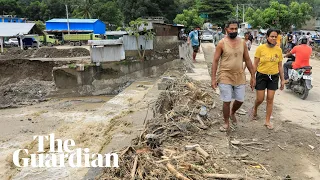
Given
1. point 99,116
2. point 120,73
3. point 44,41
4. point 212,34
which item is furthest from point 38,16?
point 99,116

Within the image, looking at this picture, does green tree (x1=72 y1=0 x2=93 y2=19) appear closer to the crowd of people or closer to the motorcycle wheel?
the motorcycle wheel

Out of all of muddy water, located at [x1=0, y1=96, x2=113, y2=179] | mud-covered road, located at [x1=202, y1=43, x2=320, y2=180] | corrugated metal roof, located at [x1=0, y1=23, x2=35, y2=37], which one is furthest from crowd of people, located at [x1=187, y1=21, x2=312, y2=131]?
corrugated metal roof, located at [x1=0, y1=23, x2=35, y2=37]

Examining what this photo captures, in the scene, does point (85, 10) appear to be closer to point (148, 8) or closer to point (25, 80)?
point (148, 8)

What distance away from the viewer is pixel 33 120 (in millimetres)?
11008

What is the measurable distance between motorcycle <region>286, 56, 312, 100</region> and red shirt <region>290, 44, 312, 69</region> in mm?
150

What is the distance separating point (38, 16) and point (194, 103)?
79677 millimetres

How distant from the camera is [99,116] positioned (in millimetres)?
9453

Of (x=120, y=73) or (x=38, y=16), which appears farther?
(x=38, y=16)

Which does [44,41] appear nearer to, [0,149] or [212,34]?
[212,34]

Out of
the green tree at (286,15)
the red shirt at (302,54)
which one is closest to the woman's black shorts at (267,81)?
the red shirt at (302,54)

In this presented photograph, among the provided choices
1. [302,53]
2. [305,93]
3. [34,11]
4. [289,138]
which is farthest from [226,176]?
[34,11]

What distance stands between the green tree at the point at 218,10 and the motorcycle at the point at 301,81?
47.0 m

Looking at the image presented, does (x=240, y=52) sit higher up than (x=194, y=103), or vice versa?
(x=240, y=52)

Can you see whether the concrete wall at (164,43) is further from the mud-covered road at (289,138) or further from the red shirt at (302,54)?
the mud-covered road at (289,138)
